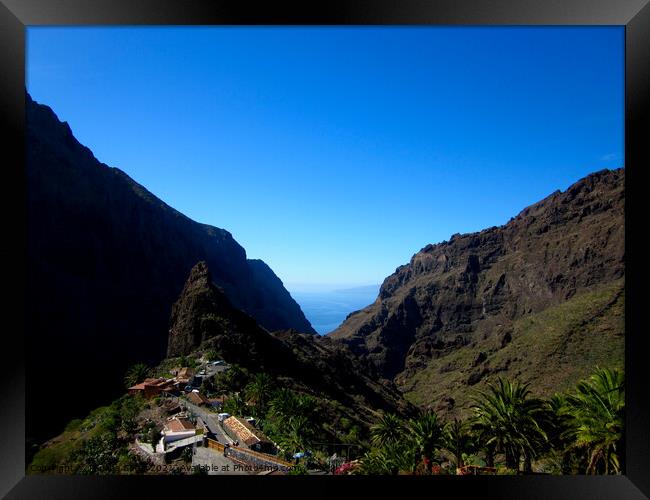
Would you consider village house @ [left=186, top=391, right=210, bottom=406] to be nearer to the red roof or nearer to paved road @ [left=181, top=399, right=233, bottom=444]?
paved road @ [left=181, top=399, right=233, bottom=444]

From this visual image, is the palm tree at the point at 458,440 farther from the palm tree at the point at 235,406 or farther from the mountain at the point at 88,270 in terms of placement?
the mountain at the point at 88,270

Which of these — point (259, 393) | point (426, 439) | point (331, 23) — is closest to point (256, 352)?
point (259, 393)

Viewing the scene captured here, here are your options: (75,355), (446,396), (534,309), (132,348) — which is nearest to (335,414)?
(446,396)

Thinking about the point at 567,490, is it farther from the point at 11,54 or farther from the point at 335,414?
the point at 335,414

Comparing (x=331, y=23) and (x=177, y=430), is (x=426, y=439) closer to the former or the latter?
(x=177, y=430)

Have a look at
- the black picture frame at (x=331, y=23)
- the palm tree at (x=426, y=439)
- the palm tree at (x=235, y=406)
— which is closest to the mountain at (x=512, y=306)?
the palm tree at (x=426, y=439)

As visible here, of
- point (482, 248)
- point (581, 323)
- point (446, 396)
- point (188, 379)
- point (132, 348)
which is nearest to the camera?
point (188, 379)
